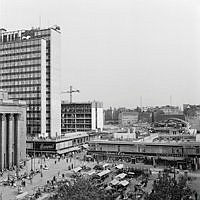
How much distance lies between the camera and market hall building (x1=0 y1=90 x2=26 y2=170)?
5466 centimetres

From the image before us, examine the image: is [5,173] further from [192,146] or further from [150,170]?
[192,146]

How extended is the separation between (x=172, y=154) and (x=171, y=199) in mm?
31518

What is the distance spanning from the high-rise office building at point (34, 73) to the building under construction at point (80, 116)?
2412 centimetres

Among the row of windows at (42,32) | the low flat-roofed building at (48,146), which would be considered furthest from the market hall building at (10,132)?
the row of windows at (42,32)

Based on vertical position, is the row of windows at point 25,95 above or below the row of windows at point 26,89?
below

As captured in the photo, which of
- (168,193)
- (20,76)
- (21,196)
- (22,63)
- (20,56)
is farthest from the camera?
(20,56)

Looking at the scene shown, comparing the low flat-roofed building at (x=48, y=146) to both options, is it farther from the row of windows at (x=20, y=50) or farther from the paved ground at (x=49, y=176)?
the row of windows at (x=20, y=50)

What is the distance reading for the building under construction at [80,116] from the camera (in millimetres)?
108625

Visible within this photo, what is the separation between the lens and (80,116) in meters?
110

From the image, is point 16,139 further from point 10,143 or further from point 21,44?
point 21,44

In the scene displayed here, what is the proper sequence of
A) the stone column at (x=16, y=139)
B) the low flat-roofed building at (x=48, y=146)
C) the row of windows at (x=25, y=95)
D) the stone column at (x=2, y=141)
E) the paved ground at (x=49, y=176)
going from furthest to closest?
the row of windows at (x=25, y=95)
the low flat-roofed building at (x=48, y=146)
the stone column at (x=16, y=139)
the stone column at (x=2, y=141)
the paved ground at (x=49, y=176)

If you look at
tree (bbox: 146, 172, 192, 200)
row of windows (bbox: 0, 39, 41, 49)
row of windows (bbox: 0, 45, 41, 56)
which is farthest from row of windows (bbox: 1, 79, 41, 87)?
tree (bbox: 146, 172, 192, 200)

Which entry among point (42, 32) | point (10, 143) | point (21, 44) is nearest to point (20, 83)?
point (21, 44)

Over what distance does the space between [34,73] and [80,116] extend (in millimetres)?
33655
